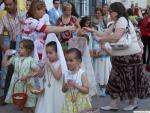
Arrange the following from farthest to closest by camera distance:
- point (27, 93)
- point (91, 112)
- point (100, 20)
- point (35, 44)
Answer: point (100, 20) → point (35, 44) → point (27, 93) → point (91, 112)

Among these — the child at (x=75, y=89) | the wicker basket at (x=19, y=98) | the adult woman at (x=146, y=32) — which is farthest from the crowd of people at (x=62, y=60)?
the adult woman at (x=146, y=32)

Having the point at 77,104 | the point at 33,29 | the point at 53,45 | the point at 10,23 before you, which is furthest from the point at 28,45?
the point at 10,23

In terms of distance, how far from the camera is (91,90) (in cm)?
667

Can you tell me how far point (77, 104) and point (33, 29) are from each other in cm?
134

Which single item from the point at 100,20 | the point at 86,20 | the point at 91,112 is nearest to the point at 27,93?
the point at 91,112

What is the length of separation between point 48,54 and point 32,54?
0.50m

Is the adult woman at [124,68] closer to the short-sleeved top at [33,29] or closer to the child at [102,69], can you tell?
the short-sleeved top at [33,29]

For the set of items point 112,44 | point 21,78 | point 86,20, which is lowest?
point 21,78

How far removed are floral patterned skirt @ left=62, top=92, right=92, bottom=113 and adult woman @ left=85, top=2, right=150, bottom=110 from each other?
4.37 ft

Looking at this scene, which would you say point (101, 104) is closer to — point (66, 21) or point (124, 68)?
point (124, 68)

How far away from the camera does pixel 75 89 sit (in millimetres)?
5883

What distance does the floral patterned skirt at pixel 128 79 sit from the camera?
7.30m

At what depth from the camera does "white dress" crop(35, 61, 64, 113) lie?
6188 millimetres

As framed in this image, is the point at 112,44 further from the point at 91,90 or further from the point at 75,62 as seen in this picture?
the point at 75,62
